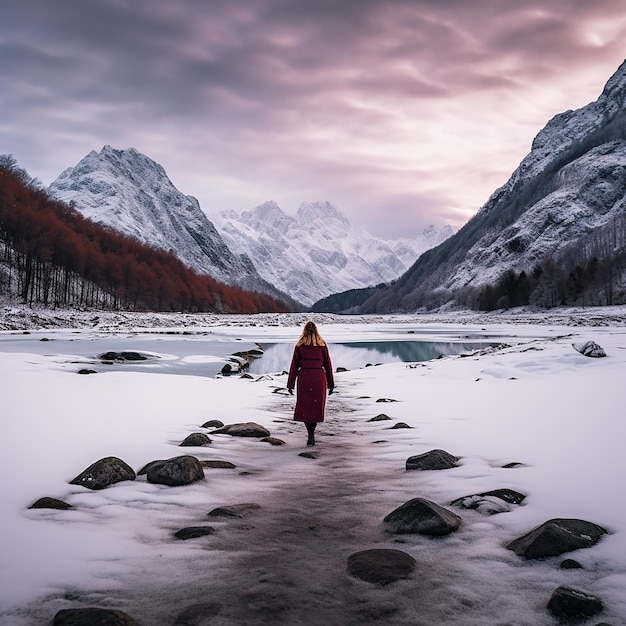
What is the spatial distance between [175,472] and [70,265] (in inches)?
3209

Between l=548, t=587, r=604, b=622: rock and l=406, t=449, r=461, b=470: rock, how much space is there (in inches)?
143

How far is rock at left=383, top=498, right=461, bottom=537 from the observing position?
4227mm

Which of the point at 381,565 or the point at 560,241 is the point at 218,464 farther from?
the point at 560,241

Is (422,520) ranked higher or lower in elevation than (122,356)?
higher

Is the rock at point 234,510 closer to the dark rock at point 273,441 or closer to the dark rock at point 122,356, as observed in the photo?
the dark rock at point 273,441

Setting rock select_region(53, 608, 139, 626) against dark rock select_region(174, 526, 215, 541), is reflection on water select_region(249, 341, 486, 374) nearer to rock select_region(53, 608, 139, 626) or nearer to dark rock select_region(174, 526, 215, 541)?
dark rock select_region(174, 526, 215, 541)

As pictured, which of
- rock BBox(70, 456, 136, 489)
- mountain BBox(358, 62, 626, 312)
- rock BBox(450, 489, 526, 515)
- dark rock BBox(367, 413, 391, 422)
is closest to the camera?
rock BBox(450, 489, 526, 515)

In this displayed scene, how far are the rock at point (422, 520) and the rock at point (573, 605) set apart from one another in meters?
1.39

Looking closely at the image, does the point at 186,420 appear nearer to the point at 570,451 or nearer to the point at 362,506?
→ the point at 362,506

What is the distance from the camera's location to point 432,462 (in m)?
6.56

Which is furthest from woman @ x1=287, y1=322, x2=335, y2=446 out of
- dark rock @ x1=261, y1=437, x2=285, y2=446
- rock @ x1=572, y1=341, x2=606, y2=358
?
rock @ x1=572, y1=341, x2=606, y2=358

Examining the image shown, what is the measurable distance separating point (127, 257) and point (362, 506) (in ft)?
339

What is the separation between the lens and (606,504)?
4.45 meters

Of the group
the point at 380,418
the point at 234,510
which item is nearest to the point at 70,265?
the point at 380,418
